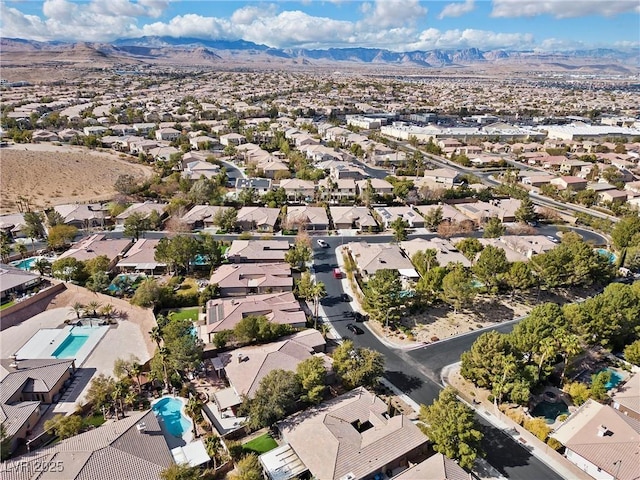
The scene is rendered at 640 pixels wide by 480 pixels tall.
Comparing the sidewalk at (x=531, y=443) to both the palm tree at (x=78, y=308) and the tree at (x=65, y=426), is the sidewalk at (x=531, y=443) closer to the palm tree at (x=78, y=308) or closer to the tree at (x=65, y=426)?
the tree at (x=65, y=426)

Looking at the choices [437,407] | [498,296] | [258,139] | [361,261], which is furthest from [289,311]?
[258,139]

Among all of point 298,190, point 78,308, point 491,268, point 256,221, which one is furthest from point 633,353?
point 298,190

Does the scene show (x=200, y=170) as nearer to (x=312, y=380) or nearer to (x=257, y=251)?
(x=257, y=251)

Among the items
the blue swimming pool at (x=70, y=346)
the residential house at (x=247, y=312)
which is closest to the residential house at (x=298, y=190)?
the residential house at (x=247, y=312)

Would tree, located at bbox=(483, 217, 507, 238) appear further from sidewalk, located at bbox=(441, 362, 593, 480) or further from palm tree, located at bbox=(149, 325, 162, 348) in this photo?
palm tree, located at bbox=(149, 325, 162, 348)

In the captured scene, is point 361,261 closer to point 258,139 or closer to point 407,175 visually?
point 407,175

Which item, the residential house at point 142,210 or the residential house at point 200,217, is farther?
the residential house at point 142,210

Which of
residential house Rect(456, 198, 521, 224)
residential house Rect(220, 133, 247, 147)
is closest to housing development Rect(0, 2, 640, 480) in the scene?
residential house Rect(456, 198, 521, 224)
